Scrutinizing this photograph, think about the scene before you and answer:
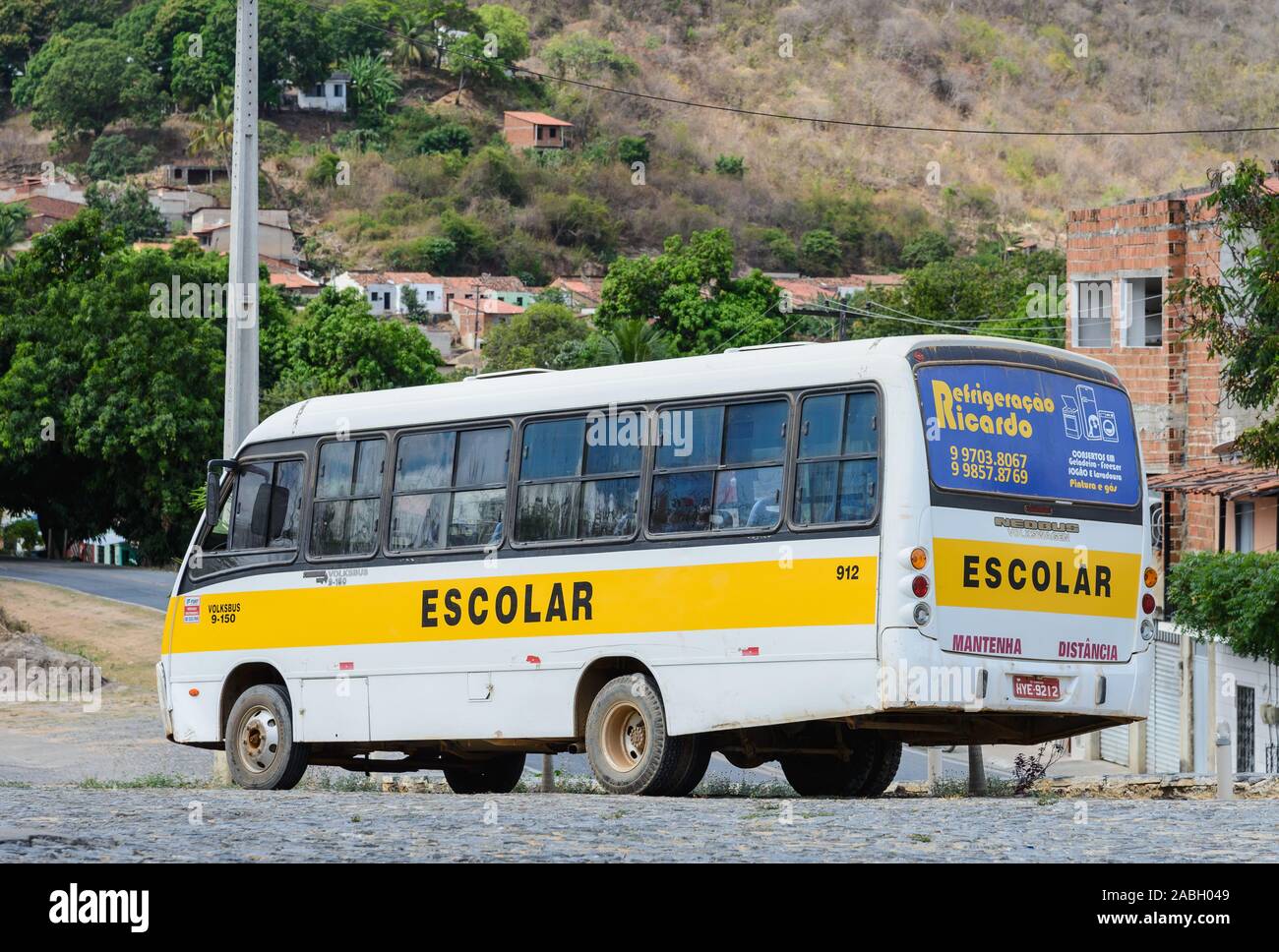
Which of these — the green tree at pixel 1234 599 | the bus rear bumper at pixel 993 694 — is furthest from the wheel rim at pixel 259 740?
the green tree at pixel 1234 599

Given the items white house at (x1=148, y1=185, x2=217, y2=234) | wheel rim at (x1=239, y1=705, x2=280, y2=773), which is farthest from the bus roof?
white house at (x1=148, y1=185, x2=217, y2=234)

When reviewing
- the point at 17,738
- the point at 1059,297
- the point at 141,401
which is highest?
the point at 1059,297

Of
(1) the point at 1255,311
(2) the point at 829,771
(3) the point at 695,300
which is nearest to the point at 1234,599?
(1) the point at 1255,311

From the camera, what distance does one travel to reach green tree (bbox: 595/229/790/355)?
304 feet

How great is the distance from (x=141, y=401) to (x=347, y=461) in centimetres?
4775

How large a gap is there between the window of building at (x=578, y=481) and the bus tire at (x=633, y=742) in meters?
1.11

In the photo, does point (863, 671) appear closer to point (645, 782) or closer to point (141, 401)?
point (645, 782)

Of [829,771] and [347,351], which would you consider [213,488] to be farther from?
[347,351]

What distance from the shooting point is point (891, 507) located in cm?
1309

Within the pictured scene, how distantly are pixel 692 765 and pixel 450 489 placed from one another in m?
2.96

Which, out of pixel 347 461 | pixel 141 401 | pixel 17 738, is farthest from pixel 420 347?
pixel 347 461

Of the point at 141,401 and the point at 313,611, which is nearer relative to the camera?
the point at 313,611

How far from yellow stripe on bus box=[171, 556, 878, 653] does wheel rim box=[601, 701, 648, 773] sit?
23.4 inches
